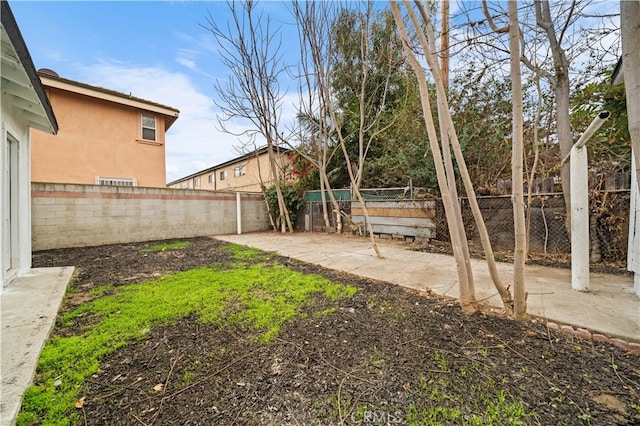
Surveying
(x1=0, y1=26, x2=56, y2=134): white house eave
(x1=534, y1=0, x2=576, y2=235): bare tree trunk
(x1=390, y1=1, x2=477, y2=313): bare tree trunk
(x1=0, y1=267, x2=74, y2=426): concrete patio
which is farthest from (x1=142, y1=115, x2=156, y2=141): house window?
(x1=534, y1=0, x2=576, y2=235): bare tree trunk

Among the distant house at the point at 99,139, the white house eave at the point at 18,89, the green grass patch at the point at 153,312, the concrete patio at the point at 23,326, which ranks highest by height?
the distant house at the point at 99,139

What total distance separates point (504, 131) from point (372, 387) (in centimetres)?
662

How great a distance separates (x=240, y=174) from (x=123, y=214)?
9.75m

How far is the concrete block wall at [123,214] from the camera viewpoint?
6.45 m

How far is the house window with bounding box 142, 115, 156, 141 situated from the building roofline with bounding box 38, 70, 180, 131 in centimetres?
40

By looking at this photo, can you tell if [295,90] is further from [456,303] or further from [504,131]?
[456,303]

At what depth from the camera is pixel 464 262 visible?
243cm

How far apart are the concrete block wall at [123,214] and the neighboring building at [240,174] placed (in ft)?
11.2

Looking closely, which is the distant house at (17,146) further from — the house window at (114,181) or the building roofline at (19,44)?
the house window at (114,181)

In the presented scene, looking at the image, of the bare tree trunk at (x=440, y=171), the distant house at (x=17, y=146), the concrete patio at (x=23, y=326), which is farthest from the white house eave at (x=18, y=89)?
the bare tree trunk at (x=440, y=171)

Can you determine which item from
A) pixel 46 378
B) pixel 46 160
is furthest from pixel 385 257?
pixel 46 160

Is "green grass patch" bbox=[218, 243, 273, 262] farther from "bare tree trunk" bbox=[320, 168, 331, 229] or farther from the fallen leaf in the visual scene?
the fallen leaf

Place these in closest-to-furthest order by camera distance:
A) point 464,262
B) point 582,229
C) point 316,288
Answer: point 464,262, point 582,229, point 316,288

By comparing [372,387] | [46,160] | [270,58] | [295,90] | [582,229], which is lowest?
[372,387]
